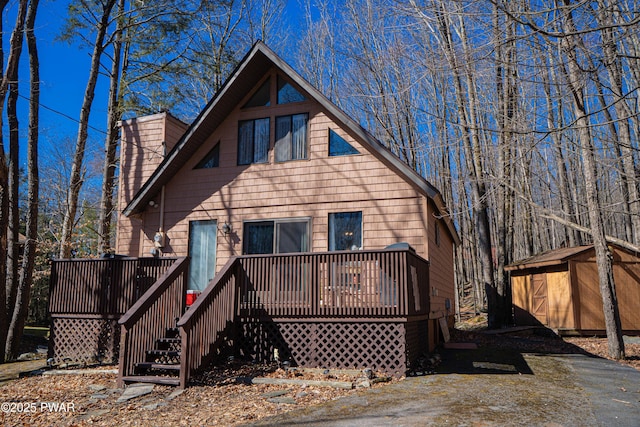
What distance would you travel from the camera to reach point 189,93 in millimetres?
20656

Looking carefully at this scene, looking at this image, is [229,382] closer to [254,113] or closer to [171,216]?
[171,216]

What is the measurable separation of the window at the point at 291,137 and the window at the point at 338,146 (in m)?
0.66

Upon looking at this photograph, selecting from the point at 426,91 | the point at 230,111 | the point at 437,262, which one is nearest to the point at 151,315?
the point at 230,111

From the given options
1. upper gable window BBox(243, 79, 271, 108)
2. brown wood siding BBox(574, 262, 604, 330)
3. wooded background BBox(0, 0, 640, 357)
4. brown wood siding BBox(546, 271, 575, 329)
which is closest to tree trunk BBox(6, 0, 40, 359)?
wooded background BBox(0, 0, 640, 357)

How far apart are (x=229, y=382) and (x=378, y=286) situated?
298 centimetres

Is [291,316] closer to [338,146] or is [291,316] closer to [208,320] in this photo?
[208,320]

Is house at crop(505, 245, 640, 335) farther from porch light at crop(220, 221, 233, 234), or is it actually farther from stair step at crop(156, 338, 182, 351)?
stair step at crop(156, 338, 182, 351)

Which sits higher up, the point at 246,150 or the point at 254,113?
the point at 254,113

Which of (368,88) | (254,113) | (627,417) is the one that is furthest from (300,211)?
(368,88)

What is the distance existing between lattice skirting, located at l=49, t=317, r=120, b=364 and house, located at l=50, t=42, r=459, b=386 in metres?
1.76

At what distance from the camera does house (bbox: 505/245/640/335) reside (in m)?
15.7

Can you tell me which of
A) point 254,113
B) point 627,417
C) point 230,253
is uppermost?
point 254,113

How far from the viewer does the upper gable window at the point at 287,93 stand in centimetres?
1198

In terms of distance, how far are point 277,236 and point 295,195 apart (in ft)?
3.53
